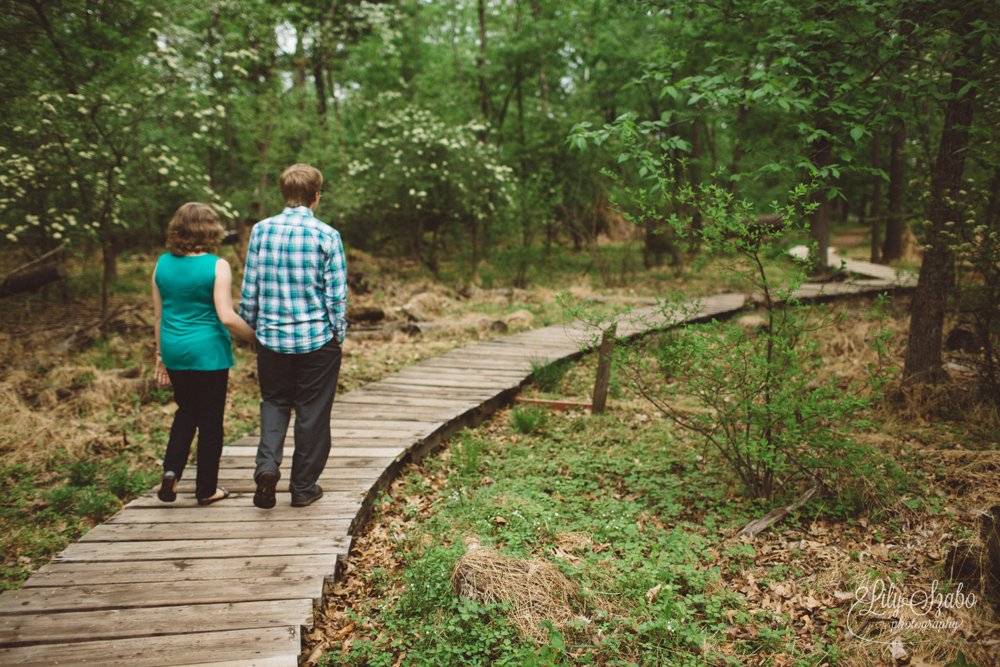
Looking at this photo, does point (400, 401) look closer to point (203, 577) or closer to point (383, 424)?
point (383, 424)

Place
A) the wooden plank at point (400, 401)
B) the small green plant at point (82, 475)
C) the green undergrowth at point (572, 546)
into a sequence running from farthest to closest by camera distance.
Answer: the wooden plank at point (400, 401) < the small green plant at point (82, 475) < the green undergrowth at point (572, 546)

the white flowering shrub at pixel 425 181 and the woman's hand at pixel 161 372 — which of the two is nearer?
the woman's hand at pixel 161 372

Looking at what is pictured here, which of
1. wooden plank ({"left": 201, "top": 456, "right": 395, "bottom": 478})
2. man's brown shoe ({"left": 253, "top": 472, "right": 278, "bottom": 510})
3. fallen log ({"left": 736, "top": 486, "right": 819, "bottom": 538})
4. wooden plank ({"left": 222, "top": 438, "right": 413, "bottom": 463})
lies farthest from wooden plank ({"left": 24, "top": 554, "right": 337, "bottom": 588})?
fallen log ({"left": 736, "top": 486, "right": 819, "bottom": 538})

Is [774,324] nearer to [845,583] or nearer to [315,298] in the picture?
[845,583]

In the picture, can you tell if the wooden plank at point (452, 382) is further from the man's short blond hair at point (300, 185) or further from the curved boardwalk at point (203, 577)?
the man's short blond hair at point (300, 185)

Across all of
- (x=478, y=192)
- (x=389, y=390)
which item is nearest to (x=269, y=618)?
(x=389, y=390)

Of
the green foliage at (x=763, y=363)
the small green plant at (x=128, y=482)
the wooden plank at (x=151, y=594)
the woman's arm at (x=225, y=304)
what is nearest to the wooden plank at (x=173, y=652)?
the wooden plank at (x=151, y=594)

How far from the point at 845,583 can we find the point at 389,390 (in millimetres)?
4480

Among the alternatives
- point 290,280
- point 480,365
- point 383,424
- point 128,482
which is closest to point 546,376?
point 480,365

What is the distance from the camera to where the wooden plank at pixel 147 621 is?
2410 mm

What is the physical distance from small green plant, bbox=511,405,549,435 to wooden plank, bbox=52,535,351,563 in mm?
2532

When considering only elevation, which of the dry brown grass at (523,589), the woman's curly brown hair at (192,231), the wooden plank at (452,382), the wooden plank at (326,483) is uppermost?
the woman's curly brown hair at (192,231)

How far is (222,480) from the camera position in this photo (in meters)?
3.92

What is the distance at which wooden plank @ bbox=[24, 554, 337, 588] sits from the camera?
2801 mm
